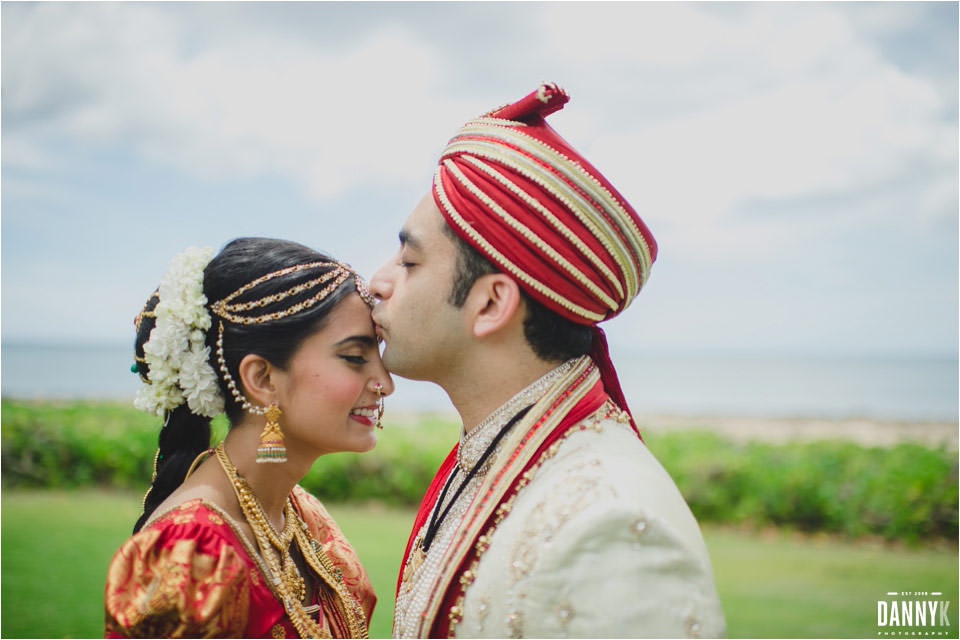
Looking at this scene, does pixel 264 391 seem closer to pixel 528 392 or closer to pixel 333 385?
pixel 333 385

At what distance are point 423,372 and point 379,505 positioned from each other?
754 centimetres

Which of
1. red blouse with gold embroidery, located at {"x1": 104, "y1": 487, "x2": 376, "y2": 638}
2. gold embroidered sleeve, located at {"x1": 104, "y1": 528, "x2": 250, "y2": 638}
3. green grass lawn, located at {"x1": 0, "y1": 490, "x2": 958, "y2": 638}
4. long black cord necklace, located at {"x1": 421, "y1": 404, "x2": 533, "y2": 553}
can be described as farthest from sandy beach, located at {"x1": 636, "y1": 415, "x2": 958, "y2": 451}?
gold embroidered sleeve, located at {"x1": 104, "y1": 528, "x2": 250, "y2": 638}

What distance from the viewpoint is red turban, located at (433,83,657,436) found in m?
2.41

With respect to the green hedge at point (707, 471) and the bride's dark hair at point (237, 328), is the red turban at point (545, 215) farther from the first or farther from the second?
the green hedge at point (707, 471)

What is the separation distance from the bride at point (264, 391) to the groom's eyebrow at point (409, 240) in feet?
0.95

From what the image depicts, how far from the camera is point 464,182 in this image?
8.28 feet

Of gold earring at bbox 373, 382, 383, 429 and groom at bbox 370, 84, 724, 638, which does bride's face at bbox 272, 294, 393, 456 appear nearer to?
gold earring at bbox 373, 382, 383, 429

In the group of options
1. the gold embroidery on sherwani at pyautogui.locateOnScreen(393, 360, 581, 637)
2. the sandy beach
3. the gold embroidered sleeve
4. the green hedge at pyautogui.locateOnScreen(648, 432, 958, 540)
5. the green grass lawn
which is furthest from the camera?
the sandy beach

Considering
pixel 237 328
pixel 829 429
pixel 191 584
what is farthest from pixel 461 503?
pixel 829 429

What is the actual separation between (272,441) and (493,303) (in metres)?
0.90

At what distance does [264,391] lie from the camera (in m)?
2.76

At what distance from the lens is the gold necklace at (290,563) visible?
262 cm

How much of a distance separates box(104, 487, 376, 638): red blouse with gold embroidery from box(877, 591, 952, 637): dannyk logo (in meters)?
5.25

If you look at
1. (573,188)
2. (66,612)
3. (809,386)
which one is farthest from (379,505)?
(809,386)
